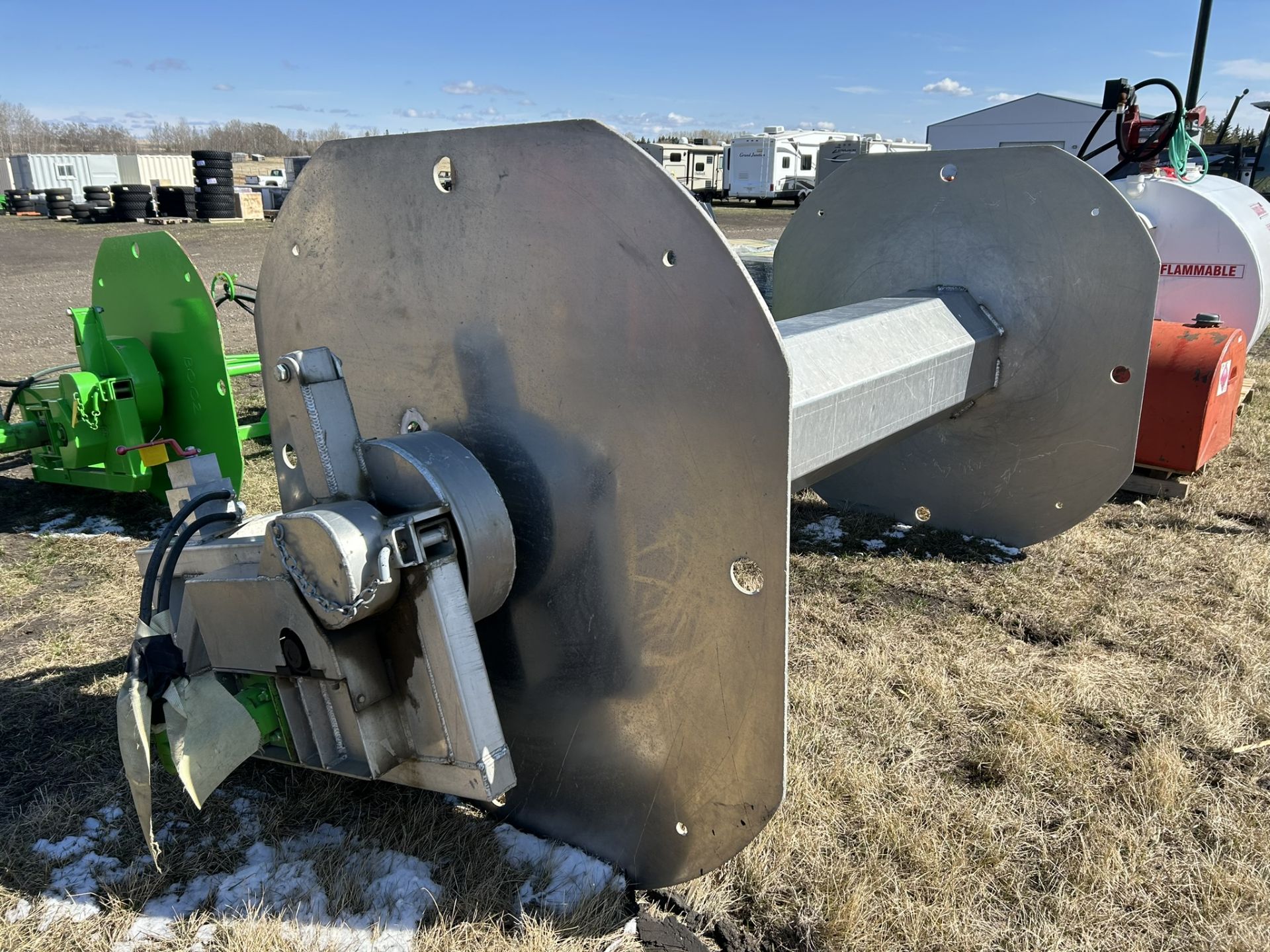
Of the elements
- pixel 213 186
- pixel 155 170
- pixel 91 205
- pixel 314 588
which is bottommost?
pixel 314 588

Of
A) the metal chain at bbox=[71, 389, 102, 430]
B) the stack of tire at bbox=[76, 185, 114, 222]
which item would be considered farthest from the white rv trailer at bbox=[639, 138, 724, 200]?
the metal chain at bbox=[71, 389, 102, 430]

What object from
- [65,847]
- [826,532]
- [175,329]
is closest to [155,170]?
[175,329]

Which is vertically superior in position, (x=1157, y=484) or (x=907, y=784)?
(x=1157, y=484)

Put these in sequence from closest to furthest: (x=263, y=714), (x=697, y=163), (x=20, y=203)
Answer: (x=263, y=714)
(x=20, y=203)
(x=697, y=163)

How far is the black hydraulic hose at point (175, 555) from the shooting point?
1.72 meters

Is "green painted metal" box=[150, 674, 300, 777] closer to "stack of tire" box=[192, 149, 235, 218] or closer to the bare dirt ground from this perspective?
the bare dirt ground

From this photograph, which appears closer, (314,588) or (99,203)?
(314,588)

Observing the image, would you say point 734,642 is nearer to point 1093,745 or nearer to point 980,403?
point 1093,745

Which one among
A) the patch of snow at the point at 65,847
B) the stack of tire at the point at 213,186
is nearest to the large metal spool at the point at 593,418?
the patch of snow at the point at 65,847

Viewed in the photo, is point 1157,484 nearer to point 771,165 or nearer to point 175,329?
point 175,329

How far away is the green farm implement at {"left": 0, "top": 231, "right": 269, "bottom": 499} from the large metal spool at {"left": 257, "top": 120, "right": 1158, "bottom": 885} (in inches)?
63.5

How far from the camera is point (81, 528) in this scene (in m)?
3.69

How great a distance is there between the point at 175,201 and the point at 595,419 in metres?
22.6

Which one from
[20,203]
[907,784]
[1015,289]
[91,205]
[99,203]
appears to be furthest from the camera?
[20,203]
